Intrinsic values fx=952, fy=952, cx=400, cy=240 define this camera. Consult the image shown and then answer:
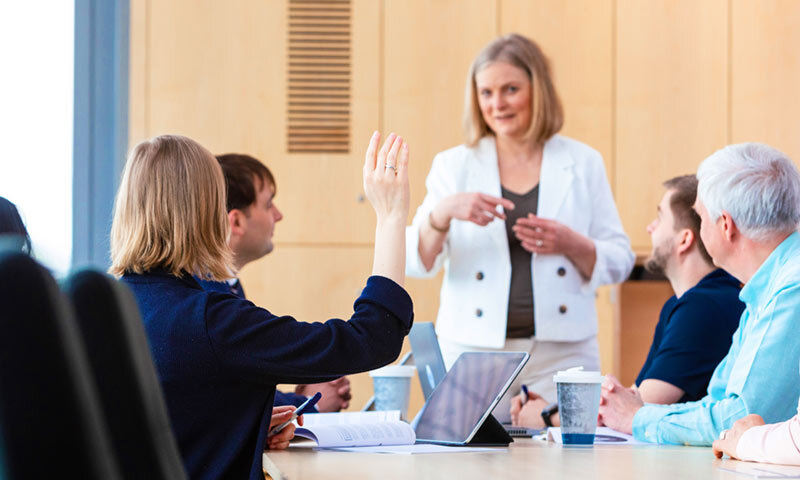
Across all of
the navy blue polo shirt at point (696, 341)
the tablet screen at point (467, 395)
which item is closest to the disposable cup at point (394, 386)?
the tablet screen at point (467, 395)

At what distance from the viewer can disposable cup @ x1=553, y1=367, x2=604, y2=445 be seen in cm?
173

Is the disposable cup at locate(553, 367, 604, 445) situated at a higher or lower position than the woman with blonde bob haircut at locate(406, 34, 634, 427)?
lower

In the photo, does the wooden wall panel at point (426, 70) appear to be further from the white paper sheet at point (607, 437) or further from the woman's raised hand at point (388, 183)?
the woman's raised hand at point (388, 183)

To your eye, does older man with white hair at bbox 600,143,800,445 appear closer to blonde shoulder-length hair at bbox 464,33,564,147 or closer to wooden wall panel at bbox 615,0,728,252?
blonde shoulder-length hair at bbox 464,33,564,147

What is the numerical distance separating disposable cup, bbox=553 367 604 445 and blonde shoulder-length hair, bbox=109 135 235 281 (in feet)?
2.13

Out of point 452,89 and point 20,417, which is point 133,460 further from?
point 452,89

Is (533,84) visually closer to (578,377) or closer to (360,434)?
(578,377)

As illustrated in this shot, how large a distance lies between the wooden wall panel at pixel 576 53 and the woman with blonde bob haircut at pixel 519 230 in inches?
62.2

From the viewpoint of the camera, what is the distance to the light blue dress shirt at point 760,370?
1682 millimetres

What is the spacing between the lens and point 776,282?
1.78 meters

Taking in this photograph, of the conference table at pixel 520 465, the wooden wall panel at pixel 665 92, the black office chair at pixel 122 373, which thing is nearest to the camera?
the black office chair at pixel 122 373

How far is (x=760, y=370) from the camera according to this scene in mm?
1692

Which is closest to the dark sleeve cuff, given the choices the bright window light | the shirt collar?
the shirt collar

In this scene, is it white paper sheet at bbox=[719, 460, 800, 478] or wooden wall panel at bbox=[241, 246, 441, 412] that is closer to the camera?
white paper sheet at bbox=[719, 460, 800, 478]
